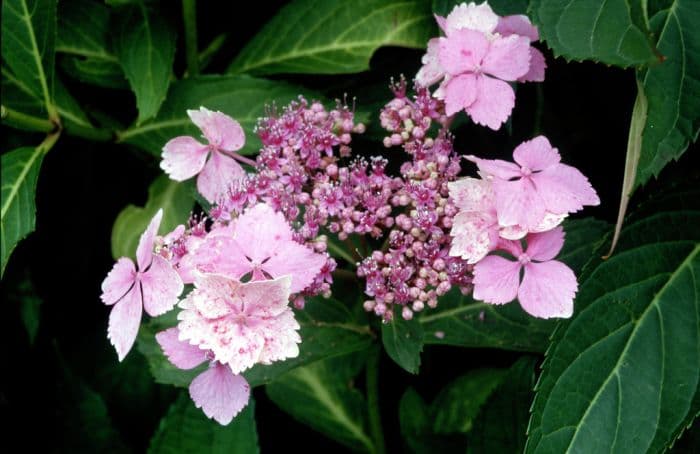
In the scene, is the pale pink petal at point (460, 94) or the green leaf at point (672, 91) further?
the pale pink petal at point (460, 94)

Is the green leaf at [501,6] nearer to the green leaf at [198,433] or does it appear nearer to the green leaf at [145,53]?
the green leaf at [145,53]

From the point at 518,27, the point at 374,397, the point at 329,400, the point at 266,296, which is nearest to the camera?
the point at 266,296

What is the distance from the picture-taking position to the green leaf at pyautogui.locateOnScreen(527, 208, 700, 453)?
3.39ft

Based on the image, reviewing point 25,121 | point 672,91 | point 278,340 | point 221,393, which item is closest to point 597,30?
point 672,91

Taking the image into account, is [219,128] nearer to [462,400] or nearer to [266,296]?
[266,296]

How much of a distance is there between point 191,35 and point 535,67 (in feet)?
2.16

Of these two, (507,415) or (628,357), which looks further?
(507,415)

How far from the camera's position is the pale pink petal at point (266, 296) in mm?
940

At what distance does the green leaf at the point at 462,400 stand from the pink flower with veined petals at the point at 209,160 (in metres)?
0.62

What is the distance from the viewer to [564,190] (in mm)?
1017

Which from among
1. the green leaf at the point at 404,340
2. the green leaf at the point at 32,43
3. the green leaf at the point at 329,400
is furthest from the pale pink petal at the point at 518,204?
the green leaf at the point at 32,43

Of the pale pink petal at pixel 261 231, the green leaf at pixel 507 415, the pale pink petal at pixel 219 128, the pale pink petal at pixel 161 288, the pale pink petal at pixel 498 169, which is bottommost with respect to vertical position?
the green leaf at pixel 507 415

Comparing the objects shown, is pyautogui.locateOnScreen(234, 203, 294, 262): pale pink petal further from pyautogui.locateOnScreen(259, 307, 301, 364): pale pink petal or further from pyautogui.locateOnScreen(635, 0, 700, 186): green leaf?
pyautogui.locateOnScreen(635, 0, 700, 186): green leaf

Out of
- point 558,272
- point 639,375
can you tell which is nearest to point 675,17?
point 558,272
